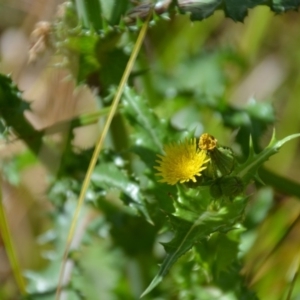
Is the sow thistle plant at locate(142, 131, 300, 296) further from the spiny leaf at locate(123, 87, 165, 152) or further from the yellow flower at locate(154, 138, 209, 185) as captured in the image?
the spiny leaf at locate(123, 87, 165, 152)

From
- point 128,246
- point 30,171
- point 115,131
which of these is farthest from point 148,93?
point 30,171

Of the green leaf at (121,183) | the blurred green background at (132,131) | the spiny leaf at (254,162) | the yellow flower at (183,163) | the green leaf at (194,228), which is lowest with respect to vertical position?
the blurred green background at (132,131)

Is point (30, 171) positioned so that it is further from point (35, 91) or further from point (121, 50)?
point (121, 50)

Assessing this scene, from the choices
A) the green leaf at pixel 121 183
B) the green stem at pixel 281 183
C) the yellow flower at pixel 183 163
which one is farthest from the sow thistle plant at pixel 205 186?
the green stem at pixel 281 183

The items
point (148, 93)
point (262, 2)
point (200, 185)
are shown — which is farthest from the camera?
point (148, 93)

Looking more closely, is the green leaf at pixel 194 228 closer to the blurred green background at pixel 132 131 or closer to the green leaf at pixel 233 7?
the blurred green background at pixel 132 131
